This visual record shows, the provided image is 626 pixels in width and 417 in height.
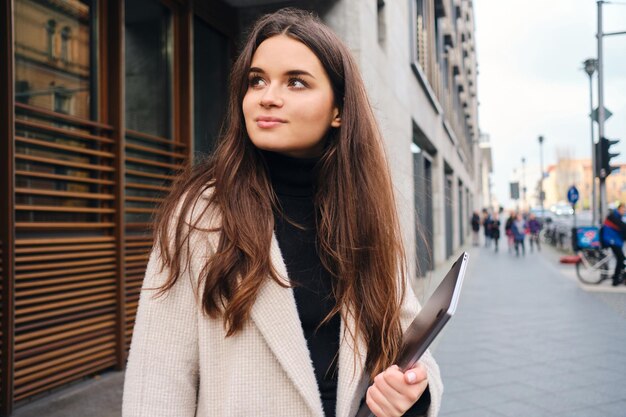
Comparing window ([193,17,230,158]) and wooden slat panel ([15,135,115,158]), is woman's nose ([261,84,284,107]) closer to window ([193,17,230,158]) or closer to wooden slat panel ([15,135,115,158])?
wooden slat panel ([15,135,115,158])

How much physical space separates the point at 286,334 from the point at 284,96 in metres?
0.60

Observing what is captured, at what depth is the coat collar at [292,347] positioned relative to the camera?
144cm

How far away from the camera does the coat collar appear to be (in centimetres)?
144

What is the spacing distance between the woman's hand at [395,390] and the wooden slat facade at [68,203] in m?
3.22

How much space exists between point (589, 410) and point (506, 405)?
A: 631 mm

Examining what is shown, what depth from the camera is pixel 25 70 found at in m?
4.76

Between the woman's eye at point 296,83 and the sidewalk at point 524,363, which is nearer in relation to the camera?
the woman's eye at point 296,83

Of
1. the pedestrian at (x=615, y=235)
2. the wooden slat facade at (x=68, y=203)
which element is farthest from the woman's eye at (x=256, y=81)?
the pedestrian at (x=615, y=235)

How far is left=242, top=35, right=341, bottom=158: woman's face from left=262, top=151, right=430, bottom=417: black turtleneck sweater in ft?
0.36

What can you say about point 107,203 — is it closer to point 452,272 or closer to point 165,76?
point 165,76

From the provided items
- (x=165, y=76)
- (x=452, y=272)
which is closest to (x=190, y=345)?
(x=452, y=272)

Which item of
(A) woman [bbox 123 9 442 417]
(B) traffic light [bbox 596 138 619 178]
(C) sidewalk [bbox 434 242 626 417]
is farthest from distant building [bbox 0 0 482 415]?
(B) traffic light [bbox 596 138 619 178]

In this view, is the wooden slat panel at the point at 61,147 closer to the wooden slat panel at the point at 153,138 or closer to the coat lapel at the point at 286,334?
the wooden slat panel at the point at 153,138

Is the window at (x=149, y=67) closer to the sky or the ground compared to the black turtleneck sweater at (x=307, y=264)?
closer to the sky
